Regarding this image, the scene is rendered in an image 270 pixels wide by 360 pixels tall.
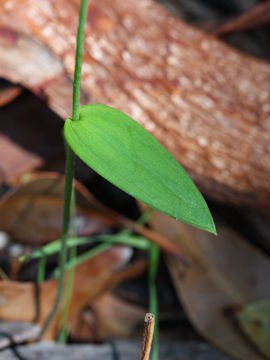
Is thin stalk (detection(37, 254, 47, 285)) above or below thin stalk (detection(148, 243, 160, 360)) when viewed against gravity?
below

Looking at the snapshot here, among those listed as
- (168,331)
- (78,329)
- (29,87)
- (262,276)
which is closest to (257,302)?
(262,276)

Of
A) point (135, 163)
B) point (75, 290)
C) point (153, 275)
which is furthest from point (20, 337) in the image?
point (135, 163)

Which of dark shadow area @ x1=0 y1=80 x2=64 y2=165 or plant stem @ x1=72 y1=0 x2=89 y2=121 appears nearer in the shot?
plant stem @ x1=72 y1=0 x2=89 y2=121

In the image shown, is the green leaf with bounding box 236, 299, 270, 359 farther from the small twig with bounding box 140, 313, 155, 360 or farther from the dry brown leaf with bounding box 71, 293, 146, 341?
the small twig with bounding box 140, 313, 155, 360

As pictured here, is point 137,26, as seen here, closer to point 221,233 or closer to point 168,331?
point 221,233

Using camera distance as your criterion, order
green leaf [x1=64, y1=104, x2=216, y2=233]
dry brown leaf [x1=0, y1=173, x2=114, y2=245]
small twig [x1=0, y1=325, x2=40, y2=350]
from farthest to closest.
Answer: dry brown leaf [x1=0, y1=173, x2=114, y2=245], small twig [x1=0, y1=325, x2=40, y2=350], green leaf [x1=64, y1=104, x2=216, y2=233]

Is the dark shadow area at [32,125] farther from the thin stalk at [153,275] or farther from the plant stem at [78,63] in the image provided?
the plant stem at [78,63]

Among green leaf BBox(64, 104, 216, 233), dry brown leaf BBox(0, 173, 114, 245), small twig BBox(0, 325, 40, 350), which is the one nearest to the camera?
green leaf BBox(64, 104, 216, 233)

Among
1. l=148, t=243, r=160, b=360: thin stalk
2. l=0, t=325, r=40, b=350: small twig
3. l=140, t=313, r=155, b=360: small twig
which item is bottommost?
l=0, t=325, r=40, b=350: small twig

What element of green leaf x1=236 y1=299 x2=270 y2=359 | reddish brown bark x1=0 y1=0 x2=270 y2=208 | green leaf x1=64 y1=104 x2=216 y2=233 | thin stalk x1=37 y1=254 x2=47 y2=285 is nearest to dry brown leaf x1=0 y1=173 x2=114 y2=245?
thin stalk x1=37 y1=254 x2=47 y2=285
